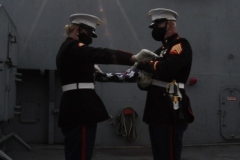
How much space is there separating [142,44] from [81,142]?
3780 millimetres

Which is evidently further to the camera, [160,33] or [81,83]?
[160,33]

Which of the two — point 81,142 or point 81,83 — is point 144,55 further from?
point 81,142

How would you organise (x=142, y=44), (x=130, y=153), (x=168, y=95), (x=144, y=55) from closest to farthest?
(x=144, y=55) < (x=168, y=95) < (x=130, y=153) < (x=142, y=44)

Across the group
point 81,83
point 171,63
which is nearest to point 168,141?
point 171,63

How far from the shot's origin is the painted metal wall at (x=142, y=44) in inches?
229

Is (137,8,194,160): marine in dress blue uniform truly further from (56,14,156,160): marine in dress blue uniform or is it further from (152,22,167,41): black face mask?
(56,14,156,160): marine in dress blue uniform

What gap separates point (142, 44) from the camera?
6023mm

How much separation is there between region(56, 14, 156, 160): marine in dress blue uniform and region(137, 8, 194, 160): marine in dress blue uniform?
14 centimetres

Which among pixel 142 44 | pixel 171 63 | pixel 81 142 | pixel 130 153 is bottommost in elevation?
pixel 130 153

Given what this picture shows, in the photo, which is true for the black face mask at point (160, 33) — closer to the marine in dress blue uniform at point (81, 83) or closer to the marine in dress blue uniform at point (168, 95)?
the marine in dress blue uniform at point (168, 95)

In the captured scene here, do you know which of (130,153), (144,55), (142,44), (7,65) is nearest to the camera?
(144,55)

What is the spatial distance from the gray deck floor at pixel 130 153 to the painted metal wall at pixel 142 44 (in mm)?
267

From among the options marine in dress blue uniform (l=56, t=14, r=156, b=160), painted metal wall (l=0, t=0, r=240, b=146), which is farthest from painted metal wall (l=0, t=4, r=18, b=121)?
marine in dress blue uniform (l=56, t=14, r=156, b=160)

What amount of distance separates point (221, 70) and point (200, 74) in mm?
390
